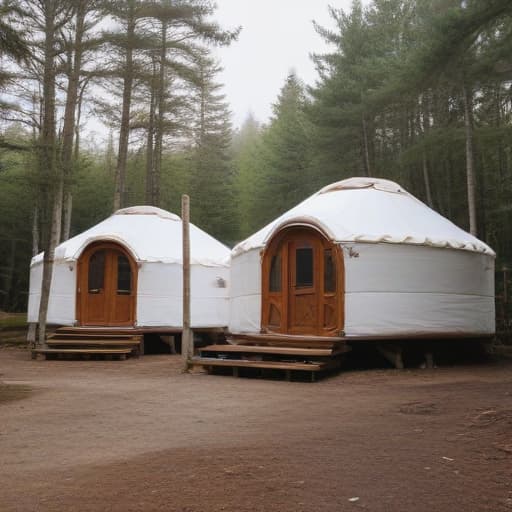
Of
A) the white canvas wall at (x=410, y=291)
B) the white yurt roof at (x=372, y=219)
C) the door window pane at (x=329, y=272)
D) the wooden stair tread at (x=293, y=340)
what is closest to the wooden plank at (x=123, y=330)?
the white yurt roof at (x=372, y=219)

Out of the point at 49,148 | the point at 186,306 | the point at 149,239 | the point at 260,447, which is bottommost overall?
the point at 260,447

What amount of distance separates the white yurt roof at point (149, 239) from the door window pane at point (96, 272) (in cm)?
32

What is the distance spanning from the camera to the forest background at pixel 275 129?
8.89 m

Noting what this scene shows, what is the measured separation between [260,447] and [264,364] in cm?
348

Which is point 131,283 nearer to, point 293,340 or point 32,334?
point 32,334

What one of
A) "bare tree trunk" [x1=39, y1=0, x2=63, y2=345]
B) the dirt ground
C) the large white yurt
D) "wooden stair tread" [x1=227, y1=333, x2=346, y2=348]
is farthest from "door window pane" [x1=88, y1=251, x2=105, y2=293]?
the dirt ground

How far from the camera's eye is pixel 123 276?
1061 cm

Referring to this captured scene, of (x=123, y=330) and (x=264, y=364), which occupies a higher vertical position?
(x=123, y=330)

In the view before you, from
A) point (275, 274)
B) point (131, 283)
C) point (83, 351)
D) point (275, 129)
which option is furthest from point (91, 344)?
point (275, 129)

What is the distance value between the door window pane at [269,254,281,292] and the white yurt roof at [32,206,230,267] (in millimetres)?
2959

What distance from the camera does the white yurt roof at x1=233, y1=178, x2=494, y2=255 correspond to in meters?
7.37

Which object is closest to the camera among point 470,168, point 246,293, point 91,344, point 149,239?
point 246,293

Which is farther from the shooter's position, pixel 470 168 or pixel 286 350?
pixel 470 168

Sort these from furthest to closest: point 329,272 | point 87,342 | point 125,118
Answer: point 125,118
point 87,342
point 329,272
